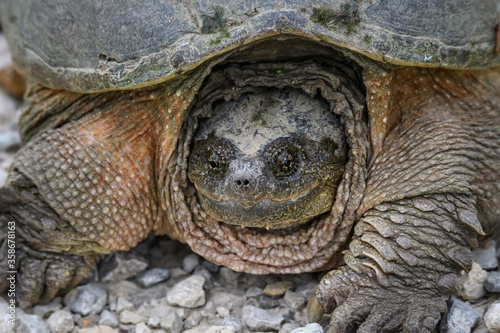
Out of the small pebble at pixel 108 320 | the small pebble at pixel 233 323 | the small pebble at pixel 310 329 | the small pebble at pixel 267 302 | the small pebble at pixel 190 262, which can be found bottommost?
the small pebble at pixel 108 320

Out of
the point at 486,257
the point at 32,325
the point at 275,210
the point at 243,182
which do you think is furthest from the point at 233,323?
the point at 486,257

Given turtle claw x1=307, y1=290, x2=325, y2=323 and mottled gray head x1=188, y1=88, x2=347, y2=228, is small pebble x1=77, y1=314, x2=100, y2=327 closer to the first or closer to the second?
mottled gray head x1=188, y1=88, x2=347, y2=228

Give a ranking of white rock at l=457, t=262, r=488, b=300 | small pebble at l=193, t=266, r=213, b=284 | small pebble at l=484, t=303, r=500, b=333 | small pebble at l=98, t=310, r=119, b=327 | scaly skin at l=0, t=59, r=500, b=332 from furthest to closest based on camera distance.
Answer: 1. small pebble at l=193, t=266, r=213, b=284
2. small pebble at l=98, t=310, r=119, b=327
3. white rock at l=457, t=262, r=488, b=300
4. scaly skin at l=0, t=59, r=500, b=332
5. small pebble at l=484, t=303, r=500, b=333

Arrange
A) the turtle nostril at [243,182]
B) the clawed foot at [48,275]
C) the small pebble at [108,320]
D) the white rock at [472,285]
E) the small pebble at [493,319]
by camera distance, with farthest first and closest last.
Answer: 1. the clawed foot at [48,275]
2. the small pebble at [108,320]
3. the white rock at [472,285]
4. the turtle nostril at [243,182]
5. the small pebble at [493,319]

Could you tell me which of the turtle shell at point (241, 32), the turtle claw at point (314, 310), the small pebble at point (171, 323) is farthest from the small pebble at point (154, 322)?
the turtle shell at point (241, 32)

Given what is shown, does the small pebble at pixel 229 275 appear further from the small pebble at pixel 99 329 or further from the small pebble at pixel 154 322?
the small pebble at pixel 99 329

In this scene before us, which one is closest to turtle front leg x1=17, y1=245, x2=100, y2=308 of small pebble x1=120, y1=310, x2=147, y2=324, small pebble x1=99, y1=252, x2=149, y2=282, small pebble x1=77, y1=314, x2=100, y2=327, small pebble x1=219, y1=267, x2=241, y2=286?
small pebble x1=99, y1=252, x2=149, y2=282
